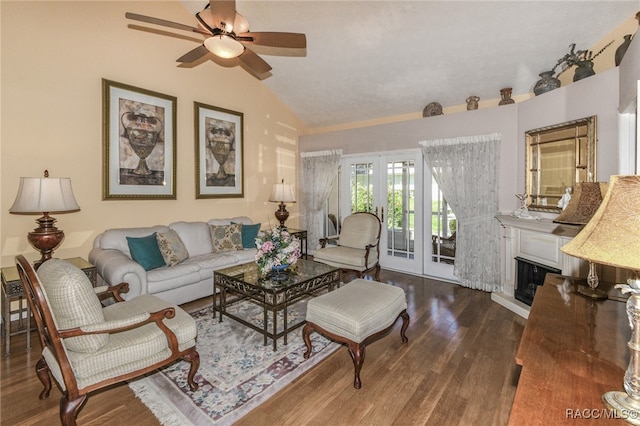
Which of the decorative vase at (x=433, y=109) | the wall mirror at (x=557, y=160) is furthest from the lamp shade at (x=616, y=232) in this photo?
the decorative vase at (x=433, y=109)

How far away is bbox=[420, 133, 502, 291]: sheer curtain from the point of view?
4.11 m

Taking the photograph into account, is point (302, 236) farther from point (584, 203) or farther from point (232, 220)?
point (584, 203)

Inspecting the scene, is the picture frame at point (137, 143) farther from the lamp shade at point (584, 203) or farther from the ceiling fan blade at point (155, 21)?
the lamp shade at point (584, 203)

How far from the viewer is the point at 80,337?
1703 mm

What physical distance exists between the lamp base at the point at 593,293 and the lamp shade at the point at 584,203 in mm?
454

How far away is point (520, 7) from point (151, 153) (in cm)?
469

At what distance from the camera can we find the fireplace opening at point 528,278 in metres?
3.42

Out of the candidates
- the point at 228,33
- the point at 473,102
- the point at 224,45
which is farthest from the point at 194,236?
the point at 473,102

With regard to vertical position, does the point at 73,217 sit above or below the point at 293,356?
above

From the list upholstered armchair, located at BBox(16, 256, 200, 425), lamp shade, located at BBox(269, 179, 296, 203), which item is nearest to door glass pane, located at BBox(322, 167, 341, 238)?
lamp shade, located at BBox(269, 179, 296, 203)

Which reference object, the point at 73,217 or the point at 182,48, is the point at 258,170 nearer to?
the point at 182,48

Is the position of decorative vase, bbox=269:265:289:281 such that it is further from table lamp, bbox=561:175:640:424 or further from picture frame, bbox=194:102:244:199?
table lamp, bbox=561:175:640:424

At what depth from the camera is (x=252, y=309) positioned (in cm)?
352

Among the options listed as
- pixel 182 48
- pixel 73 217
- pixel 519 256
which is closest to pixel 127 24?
pixel 182 48
